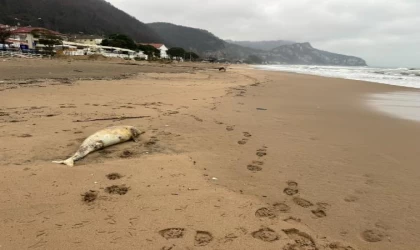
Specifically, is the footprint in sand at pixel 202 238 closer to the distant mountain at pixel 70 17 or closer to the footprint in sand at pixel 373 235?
the footprint in sand at pixel 373 235

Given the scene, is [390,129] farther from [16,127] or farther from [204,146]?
[16,127]

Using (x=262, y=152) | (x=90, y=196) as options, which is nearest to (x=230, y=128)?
(x=262, y=152)

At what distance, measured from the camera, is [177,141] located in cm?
539

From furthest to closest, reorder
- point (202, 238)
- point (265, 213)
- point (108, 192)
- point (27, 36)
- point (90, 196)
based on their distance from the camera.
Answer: point (27, 36)
point (108, 192)
point (90, 196)
point (265, 213)
point (202, 238)

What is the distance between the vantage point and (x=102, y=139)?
475 centimetres

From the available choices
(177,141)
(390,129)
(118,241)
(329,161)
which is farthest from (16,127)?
(390,129)

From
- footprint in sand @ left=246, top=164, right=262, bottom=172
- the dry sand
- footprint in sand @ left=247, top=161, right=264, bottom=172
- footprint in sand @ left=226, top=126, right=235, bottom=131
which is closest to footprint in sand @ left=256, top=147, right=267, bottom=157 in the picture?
the dry sand

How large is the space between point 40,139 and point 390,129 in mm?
7492

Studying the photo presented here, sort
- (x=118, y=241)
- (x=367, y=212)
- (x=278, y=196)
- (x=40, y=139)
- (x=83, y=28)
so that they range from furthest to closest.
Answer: (x=83, y=28)
(x=40, y=139)
(x=278, y=196)
(x=367, y=212)
(x=118, y=241)

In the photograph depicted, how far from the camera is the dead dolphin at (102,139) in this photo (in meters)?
4.33

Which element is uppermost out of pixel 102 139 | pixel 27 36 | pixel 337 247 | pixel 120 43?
pixel 27 36

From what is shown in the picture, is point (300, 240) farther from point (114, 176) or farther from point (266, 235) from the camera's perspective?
point (114, 176)

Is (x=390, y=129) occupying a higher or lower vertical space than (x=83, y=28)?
lower

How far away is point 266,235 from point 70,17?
13888 centimetres
